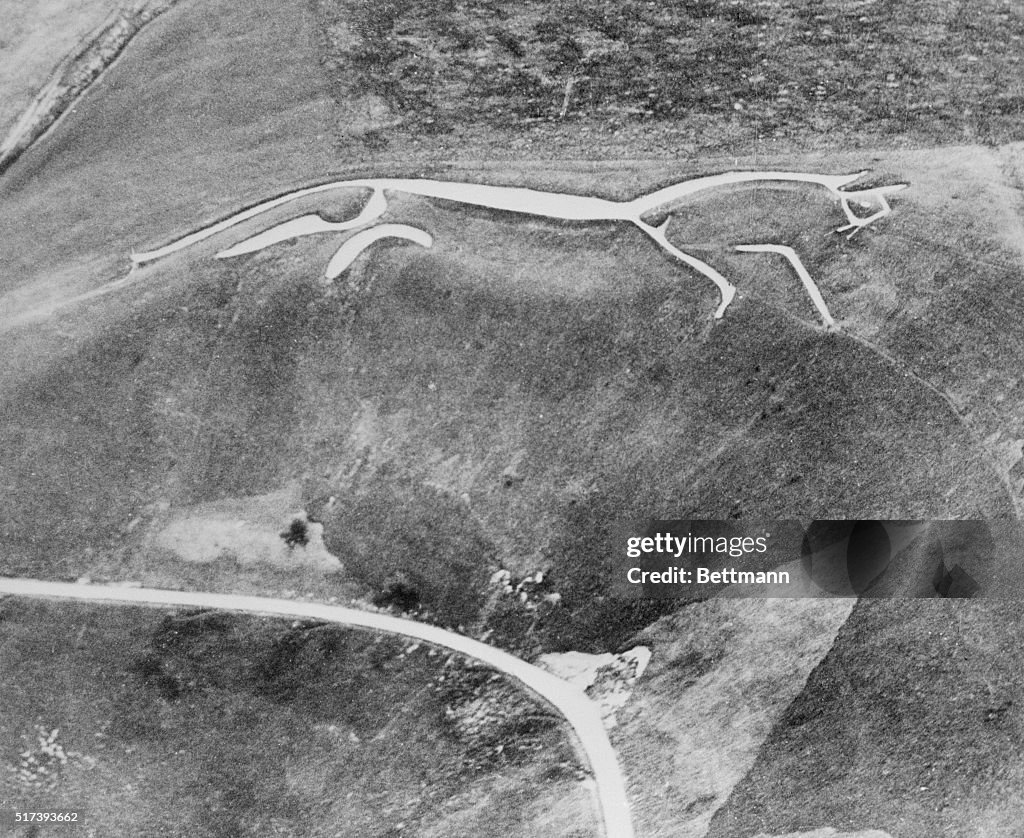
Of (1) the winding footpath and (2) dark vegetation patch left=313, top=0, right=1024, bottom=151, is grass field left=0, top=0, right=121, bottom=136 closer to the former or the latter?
(2) dark vegetation patch left=313, top=0, right=1024, bottom=151

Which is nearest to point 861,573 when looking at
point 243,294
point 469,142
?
point 469,142

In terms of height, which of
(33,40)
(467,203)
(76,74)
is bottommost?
(467,203)

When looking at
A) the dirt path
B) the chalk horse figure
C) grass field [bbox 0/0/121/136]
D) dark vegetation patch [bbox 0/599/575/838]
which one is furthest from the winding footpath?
grass field [bbox 0/0/121/136]

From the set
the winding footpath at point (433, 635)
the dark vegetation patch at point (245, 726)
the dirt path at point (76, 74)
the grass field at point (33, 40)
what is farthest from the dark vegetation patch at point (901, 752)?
the grass field at point (33, 40)

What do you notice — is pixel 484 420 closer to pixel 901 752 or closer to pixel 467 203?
pixel 467 203

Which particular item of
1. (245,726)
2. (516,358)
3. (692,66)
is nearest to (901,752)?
(516,358)
